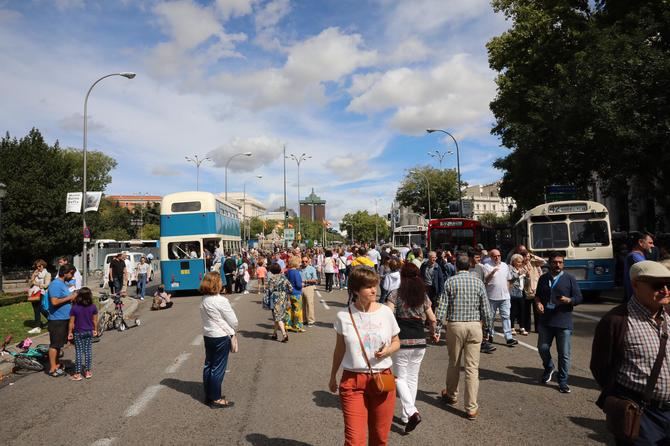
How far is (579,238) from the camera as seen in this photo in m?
15.8

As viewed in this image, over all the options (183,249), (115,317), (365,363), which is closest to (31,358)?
(115,317)

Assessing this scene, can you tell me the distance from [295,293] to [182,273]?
39.0 feet

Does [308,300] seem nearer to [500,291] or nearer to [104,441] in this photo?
[500,291]

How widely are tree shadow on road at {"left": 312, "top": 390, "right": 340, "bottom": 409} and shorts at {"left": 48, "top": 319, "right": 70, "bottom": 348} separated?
4476mm

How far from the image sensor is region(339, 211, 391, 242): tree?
124 metres

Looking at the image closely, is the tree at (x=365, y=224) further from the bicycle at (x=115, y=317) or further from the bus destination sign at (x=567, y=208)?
the bicycle at (x=115, y=317)

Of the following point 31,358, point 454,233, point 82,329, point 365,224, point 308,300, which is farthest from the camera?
point 365,224

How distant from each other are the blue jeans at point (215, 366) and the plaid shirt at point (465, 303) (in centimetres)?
264

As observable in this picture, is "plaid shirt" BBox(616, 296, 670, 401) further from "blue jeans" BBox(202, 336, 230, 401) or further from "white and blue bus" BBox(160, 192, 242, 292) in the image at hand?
"white and blue bus" BBox(160, 192, 242, 292)

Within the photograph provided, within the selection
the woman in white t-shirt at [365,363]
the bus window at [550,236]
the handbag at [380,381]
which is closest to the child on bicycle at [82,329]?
the woman in white t-shirt at [365,363]

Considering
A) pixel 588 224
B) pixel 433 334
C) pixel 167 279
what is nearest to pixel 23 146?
pixel 167 279

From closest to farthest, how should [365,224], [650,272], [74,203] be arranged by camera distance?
[650,272]
[74,203]
[365,224]

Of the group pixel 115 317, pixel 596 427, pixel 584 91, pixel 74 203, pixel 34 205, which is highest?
pixel 584 91

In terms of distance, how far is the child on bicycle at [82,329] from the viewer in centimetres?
795
